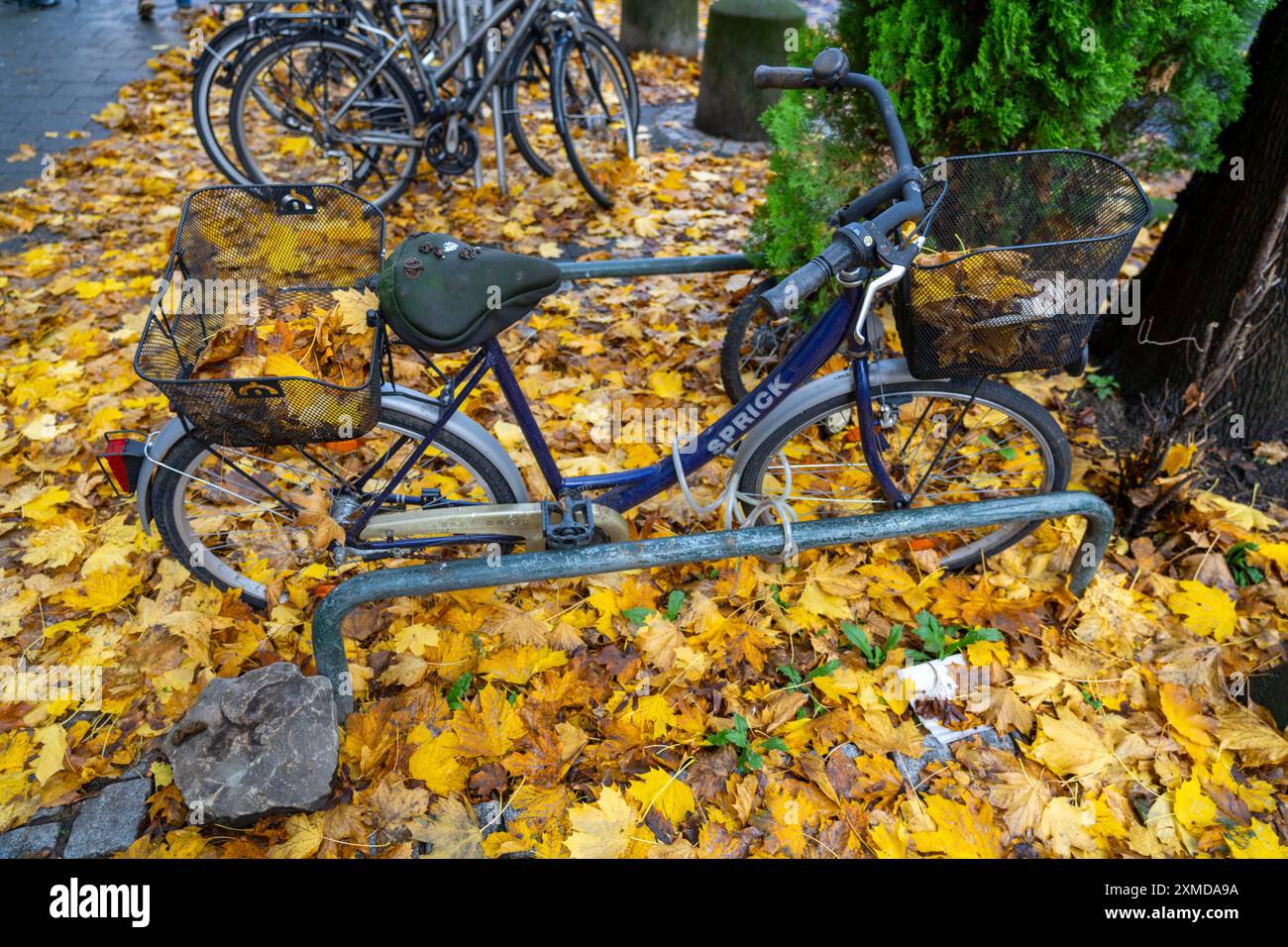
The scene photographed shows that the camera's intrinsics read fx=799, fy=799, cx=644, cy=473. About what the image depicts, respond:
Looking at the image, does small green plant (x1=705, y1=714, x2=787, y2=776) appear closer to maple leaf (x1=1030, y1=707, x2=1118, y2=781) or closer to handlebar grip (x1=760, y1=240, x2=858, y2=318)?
maple leaf (x1=1030, y1=707, x2=1118, y2=781)

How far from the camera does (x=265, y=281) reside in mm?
2334

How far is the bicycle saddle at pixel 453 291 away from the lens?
6.43ft

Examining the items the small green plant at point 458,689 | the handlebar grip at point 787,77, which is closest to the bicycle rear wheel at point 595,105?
the handlebar grip at point 787,77

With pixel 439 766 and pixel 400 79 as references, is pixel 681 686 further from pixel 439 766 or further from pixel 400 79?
pixel 400 79

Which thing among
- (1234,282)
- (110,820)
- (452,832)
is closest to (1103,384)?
(1234,282)

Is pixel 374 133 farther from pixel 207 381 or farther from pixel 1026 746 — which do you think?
pixel 1026 746

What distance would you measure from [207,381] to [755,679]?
1731 mm

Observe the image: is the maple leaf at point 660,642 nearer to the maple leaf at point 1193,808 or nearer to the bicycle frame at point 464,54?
the maple leaf at point 1193,808

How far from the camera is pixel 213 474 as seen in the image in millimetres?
2631

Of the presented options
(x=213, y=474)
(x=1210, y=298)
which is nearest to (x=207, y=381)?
(x=213, y=474)

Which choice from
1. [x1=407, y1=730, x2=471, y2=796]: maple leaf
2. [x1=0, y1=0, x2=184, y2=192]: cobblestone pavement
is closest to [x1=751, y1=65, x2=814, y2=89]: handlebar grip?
[x1=407, y1=730, x2=471, y2=796]: maple leaf

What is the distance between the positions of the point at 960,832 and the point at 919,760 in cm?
24

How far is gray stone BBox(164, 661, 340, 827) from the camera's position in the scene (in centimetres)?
205
